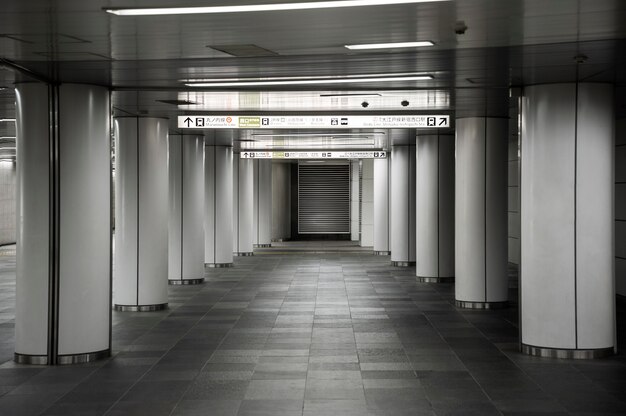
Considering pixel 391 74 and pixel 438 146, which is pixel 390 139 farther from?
pixel 391 74

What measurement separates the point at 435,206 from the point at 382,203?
419 inches

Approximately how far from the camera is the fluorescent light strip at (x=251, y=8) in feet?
22.6

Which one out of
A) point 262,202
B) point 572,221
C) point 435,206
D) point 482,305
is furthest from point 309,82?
point 262,202

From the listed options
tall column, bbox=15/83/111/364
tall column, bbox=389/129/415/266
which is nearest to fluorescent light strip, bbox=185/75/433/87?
tall column, bbox=15/83/111/364

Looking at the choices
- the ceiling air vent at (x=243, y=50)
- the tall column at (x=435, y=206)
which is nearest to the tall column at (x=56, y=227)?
the ceiling air vent at (x=243, y=50)

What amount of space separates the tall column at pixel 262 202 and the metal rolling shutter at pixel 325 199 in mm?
9300

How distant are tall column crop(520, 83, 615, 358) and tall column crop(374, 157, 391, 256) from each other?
20.3m

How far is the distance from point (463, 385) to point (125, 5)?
18.6ft

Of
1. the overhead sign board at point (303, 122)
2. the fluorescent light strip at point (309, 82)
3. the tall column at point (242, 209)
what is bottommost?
the tall column at point (242, 209)

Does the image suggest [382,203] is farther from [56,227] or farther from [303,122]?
Answer: [56,227]

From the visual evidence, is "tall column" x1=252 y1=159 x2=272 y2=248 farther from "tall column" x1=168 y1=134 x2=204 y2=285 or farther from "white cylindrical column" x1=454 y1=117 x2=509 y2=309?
"white cylindrical column" x1=454 y1=117 x2=509 y2=309

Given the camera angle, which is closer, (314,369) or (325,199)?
(314,369)

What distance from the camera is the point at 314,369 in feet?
33.1

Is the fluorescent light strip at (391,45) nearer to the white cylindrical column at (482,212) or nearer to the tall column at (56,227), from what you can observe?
the tall column at (56,227)
